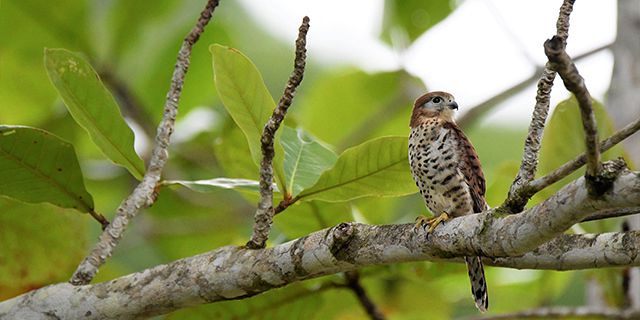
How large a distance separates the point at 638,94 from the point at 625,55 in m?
0.16

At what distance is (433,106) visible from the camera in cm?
379

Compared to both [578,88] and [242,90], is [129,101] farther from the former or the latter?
[578,88]

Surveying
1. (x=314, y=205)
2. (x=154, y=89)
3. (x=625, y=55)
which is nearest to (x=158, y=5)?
(x=154, y=89)

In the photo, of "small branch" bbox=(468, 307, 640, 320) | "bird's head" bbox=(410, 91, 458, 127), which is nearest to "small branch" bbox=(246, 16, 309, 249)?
"small branch" bbox=(468, 307, 640, 320)

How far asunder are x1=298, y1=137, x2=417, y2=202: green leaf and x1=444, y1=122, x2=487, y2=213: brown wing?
561mm

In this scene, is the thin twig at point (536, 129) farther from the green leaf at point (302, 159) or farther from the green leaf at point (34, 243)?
the green leaf at point (34, 243)

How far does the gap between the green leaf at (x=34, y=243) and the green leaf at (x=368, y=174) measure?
3.72 ft

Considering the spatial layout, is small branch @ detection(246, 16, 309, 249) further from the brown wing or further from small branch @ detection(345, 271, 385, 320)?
the brown wing

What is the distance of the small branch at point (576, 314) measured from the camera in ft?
10.5

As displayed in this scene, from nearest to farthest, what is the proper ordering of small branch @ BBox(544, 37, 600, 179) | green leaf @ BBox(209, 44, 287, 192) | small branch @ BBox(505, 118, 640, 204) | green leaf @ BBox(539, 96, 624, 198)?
small branch @ BBox(544, 37, 600, 179), small branch @ BBox(505, 118, 640, 204), green leaf @ BBox(209, 44, 287, 192), green leaf @ BBox(539, 96, 624, 198)

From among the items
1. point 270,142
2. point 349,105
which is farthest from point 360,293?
point 349,105

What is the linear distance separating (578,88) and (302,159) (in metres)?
1.39

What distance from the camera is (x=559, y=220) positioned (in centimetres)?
171

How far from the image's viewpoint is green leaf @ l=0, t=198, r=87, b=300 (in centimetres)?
327
